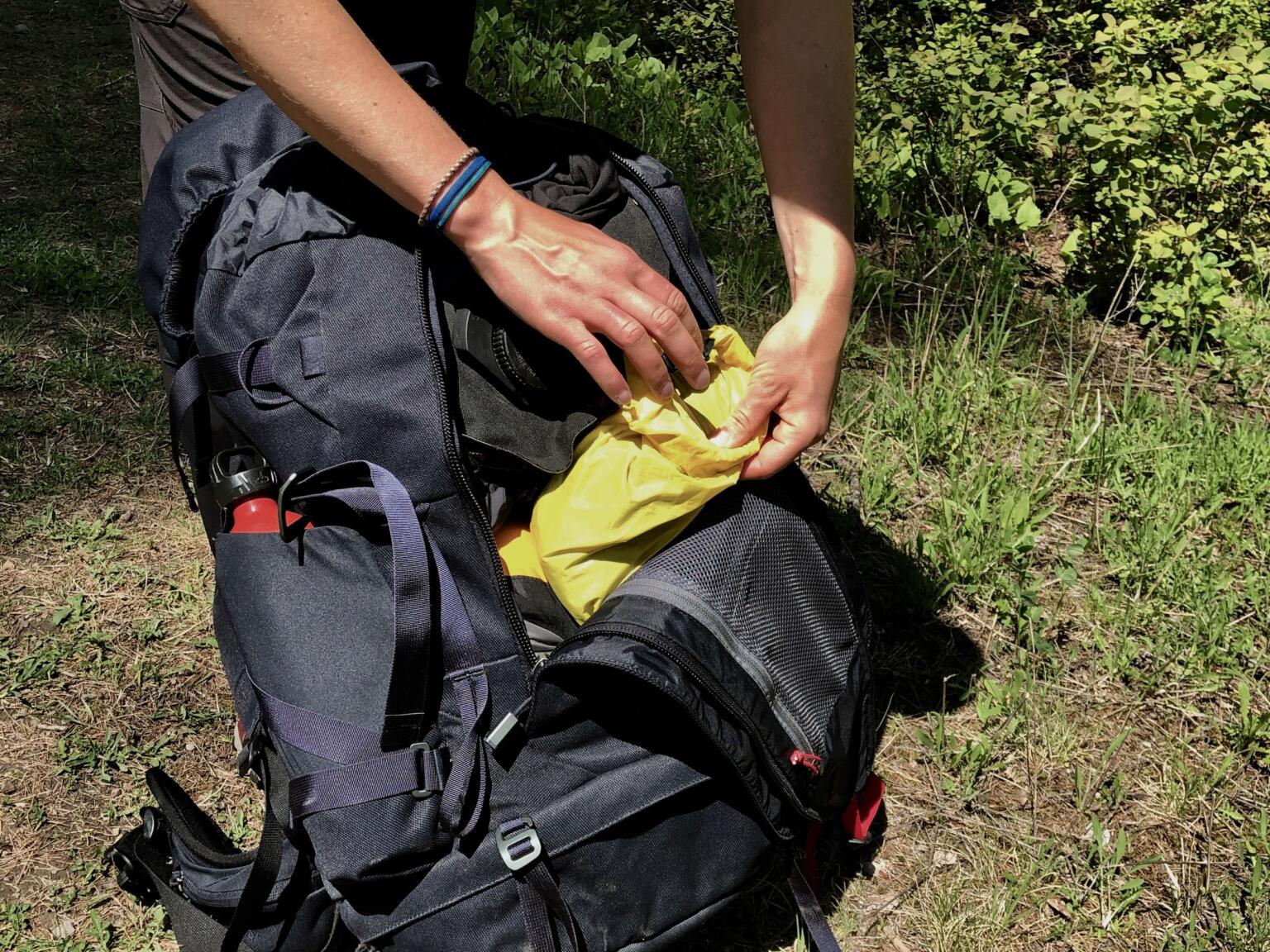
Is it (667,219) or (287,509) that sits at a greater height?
(667,219)

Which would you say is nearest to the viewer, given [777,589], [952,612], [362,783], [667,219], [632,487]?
[362,783]

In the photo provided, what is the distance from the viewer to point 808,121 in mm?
1731

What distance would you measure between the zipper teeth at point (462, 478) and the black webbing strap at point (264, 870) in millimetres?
404

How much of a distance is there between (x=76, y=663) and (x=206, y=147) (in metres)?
1.14

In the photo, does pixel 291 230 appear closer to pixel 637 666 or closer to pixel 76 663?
pixel 637 666

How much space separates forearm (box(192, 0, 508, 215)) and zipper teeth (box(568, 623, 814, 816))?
0.64 m

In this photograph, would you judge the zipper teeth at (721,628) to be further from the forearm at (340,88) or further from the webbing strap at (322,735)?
the forearm at (340,88)

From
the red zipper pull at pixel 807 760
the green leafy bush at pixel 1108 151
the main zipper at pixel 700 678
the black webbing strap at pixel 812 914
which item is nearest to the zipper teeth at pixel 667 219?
the main zipper at pixel 700 678

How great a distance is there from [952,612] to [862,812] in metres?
0.65

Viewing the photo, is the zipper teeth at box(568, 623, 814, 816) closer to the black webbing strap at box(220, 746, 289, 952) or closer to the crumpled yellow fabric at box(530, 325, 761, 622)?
the crumpled yellow fabric at box(530, 325, 761, 622)

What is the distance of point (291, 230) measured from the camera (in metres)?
1.67

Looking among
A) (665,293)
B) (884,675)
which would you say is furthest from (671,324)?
(884,675)

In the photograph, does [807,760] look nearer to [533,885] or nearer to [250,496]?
[533,885]

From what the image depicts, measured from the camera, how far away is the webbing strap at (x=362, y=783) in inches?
58.9
